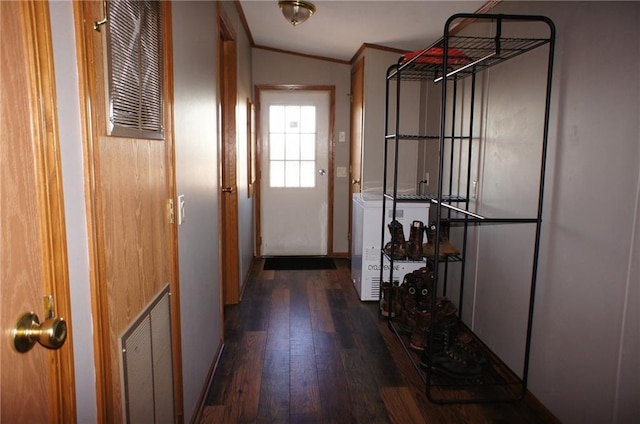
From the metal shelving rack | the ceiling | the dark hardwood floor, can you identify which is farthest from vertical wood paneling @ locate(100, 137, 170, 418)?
the ceiling

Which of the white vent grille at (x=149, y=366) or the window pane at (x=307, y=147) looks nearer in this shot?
the white vent grille at (x=149, y=366)

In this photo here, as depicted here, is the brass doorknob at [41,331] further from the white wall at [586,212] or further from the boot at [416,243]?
the boot at [416,243]

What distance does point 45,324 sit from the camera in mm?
880

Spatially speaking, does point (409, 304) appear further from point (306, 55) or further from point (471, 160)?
point (306, 55)

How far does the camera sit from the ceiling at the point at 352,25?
3.09m

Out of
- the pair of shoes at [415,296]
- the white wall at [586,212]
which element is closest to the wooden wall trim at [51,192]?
the white wall at [586,212]

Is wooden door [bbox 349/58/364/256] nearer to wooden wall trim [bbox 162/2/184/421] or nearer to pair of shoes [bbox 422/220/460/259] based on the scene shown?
pair of shoes [bbox 422/220/460/259]

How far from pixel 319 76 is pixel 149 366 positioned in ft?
13.7

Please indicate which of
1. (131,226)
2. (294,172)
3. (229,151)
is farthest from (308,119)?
(131,226)

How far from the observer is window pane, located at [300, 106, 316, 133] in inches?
202

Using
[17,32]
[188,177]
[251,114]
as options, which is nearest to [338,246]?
[251,114]

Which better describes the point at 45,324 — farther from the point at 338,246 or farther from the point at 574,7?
the point at 338,246

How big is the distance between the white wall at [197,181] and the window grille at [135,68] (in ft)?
0.75

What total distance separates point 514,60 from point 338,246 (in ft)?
10.5
